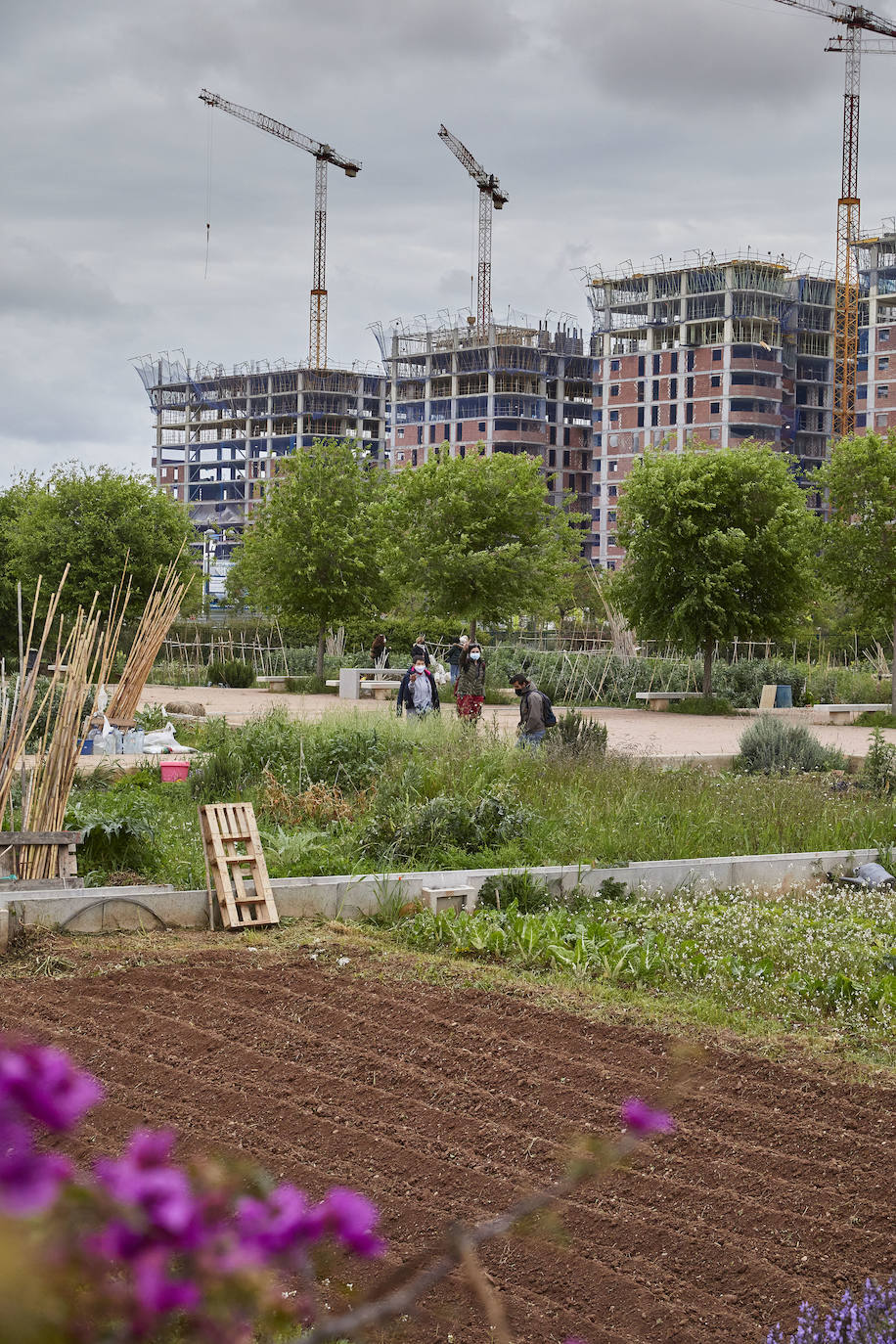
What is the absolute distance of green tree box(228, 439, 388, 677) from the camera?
3400 centimetres

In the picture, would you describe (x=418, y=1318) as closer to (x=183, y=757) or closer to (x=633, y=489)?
(x=183, y=757)

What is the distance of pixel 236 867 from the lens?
8172 mm

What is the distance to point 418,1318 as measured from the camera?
364 centimetres

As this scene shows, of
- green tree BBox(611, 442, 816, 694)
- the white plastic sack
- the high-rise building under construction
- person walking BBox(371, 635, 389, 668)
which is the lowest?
the white plastic sack

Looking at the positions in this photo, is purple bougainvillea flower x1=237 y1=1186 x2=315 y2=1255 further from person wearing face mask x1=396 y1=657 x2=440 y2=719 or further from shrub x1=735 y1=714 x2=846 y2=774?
person wearing face mask x1=396 y1=657 x2=440 y2=719

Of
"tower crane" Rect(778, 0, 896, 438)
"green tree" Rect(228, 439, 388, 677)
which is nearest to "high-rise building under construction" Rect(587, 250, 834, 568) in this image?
"tower crane" Rect(778, 0, 896, 438)

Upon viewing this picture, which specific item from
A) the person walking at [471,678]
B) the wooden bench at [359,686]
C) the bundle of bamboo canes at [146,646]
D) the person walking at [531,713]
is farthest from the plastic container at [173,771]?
the wooden bench at [359,686]

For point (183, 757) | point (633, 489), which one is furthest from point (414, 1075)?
point (633, 489)

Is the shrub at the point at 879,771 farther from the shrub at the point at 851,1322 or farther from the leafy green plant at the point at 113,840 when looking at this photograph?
the shrub at the point at 851,1322

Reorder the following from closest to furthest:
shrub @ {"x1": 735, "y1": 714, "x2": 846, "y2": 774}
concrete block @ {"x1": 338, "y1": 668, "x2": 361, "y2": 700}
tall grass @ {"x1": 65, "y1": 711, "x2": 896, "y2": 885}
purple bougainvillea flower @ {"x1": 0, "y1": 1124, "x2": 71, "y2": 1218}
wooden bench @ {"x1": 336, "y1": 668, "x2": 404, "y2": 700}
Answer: purple bougainvillea flower @ {"x1": 0, "y1": 1124, "x2": 71, "y2": 1218} → tall grass @ {"x1": 65, "y1": 711, "x2": 896, "y2": 885} → shrub @ {"x1": 735, "y1": 714, "x2": 846, "y2": 774} → wooden bench @ {"x1": 336, "y1": 668, "x2": 404, "y2": 700} → concrete block @ {"x1": 338, "y1": 668, "x2": 361, "y2": 700}

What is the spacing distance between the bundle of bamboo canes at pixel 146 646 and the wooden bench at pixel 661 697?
14857 mm

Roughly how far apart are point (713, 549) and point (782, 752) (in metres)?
13.6

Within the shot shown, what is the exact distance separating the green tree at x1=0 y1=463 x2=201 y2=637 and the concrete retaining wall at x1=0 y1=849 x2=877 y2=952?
2722cm

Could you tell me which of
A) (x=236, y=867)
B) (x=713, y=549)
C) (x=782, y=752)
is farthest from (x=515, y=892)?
(x=713, y=549)
